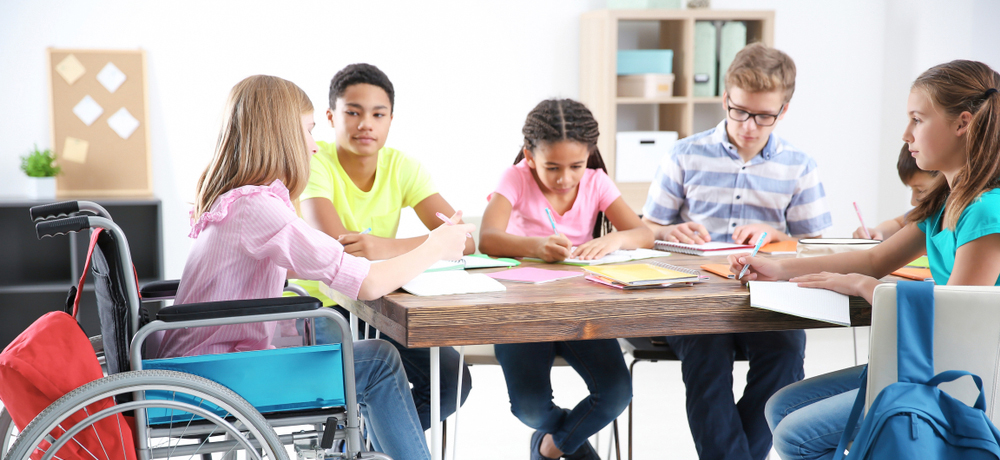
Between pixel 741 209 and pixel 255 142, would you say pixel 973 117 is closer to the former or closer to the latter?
pixel 741 209

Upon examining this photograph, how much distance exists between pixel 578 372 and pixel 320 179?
0.82 meters

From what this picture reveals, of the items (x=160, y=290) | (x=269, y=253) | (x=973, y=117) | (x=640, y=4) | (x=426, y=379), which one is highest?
(x=640, y=4)

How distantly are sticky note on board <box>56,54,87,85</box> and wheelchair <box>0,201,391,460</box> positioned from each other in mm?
2526

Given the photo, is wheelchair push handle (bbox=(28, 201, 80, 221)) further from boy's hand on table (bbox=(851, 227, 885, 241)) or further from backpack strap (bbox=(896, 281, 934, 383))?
boy's hand on table (bbox=(851, 227, 885, 241))

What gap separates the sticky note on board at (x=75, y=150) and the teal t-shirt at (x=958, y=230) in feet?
11.1

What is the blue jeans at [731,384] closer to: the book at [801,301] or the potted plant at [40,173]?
the book at [801,301]

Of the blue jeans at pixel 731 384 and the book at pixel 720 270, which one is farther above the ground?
the book at pixel 720 270

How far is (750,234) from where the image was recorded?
6.59 ft

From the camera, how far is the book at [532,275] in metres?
1.47

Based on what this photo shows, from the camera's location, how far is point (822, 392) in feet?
4.63

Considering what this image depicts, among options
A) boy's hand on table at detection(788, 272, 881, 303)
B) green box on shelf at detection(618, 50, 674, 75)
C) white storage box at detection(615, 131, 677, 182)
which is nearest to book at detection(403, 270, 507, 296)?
boy's hand on table at detection(788, 272, 881, 303)

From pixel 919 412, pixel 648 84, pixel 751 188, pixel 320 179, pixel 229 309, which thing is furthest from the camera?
pixel 648 84

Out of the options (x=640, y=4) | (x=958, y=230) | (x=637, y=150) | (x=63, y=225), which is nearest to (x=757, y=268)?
(x=958, y=230)

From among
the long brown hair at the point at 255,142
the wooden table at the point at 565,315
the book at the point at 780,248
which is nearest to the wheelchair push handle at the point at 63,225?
the long brown hair at the point at 255,142
